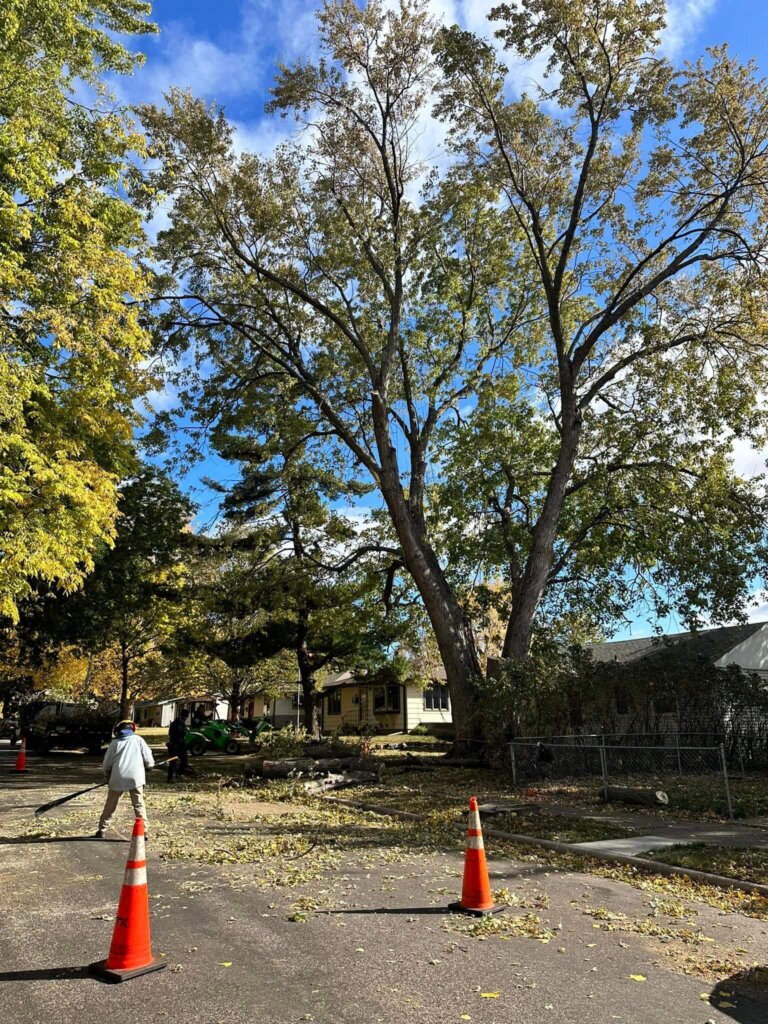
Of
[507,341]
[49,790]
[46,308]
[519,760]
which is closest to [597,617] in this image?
[519,760]

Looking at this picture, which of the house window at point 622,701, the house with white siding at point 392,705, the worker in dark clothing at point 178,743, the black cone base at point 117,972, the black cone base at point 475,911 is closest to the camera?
the black cone base at point 117,972

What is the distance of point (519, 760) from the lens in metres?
15.4

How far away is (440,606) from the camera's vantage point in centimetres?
1848

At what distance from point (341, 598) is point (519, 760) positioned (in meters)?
8.42

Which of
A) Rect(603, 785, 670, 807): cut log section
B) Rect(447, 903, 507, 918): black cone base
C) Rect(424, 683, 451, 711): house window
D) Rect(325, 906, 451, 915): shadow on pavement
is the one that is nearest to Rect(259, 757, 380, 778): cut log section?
Rect(603, 785, 670, 807): cut log section

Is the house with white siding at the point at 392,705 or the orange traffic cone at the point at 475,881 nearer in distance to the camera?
the orange traffic cone at the point at 475,881

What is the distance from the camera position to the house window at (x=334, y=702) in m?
48.2

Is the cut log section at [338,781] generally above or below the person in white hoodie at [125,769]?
below

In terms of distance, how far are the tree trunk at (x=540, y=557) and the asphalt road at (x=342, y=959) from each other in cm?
1104

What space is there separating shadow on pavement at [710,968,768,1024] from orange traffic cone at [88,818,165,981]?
345cm

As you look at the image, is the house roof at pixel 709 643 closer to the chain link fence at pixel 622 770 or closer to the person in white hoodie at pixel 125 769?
the chain link fence at pixel 622 770

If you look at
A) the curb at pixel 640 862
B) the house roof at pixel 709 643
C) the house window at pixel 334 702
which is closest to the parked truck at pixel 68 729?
the house roof at pixel 709 643

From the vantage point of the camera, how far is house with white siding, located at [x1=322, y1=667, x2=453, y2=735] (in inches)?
1629

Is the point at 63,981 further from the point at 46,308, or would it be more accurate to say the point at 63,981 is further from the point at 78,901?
the point at 46,308
